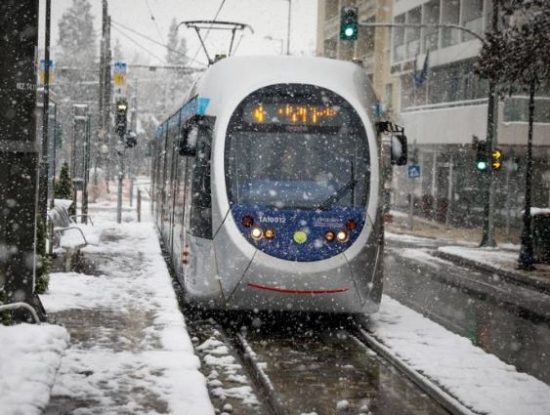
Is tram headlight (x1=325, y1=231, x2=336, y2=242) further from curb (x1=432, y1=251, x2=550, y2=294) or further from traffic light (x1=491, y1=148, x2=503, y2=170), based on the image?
traffic light (x1=491, y1=148, x2=503, y2=170)

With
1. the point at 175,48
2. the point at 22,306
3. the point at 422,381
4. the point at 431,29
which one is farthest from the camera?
the point at 175,48

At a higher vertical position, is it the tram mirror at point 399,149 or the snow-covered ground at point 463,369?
the tram mirror at point 399,149

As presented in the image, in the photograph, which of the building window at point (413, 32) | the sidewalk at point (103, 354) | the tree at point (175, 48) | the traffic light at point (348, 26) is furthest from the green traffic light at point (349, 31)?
the tree at point (175, 48)

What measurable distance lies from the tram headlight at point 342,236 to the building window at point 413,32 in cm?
3470

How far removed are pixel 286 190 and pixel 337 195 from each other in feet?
2.09

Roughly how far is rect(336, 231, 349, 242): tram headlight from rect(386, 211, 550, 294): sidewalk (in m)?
7.91

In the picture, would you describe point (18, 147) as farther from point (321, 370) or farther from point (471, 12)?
point (471, 12)

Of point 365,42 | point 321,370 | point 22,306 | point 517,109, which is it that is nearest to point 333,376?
point 321,370

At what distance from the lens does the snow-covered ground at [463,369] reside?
7059 millimetres

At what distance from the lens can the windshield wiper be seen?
10.3 m

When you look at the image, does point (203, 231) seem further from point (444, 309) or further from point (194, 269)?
point (444, 309)

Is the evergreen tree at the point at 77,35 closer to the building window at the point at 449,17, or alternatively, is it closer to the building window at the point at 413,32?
the building window at the point at 413,32

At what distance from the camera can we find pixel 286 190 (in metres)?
10.3

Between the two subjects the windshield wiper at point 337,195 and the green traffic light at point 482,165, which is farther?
the green traffic light at point 482,165
